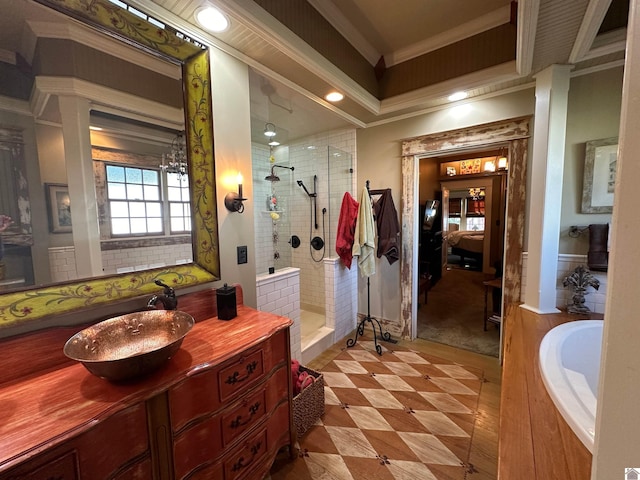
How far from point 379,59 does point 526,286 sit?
8.12 feet

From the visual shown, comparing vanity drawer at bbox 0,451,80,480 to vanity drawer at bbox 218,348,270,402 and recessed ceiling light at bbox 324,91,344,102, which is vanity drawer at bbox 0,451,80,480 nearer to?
vanity drawer at bbox 218,348,270,402

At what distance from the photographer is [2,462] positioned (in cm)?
65

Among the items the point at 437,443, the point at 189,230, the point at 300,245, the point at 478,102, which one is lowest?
the point at 437,443

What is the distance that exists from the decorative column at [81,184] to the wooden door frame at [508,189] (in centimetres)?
258

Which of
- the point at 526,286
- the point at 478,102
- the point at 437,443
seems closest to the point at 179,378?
the point at 437,443

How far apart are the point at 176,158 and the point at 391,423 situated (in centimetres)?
221

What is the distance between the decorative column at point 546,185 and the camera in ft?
6.27

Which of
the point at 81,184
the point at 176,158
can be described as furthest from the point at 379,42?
the point at 81,184

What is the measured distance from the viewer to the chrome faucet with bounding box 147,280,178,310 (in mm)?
1276

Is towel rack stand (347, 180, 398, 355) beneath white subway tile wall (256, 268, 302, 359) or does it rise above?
beneath

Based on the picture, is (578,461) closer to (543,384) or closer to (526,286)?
(543,384)

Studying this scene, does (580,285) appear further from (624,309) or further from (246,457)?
(246,457)

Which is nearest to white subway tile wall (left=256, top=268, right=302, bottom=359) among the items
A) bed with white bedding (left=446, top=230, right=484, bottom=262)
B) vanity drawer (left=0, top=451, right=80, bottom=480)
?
vanity drawer (left=0, top=451, right=80, bottom=480)

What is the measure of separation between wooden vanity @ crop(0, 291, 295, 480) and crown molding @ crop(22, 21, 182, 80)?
123 cm
